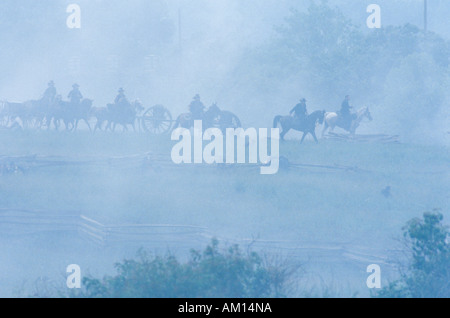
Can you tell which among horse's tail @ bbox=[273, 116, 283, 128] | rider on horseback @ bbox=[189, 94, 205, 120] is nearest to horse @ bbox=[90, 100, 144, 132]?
rider on horseback @ bbox=[189, 94, 205, 120]

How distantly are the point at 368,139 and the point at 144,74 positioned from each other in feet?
7.50

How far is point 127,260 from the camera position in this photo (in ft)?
18.0

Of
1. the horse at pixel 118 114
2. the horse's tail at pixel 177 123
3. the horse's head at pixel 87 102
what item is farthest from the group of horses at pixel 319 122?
the horse's head at pixel 87 102

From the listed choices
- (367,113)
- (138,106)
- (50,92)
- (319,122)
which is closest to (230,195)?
(319,122)

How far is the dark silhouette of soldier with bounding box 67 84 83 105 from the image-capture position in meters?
6.34

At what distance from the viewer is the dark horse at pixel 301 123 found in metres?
6.30

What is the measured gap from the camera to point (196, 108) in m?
6.35

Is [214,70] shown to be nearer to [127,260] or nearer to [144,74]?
[144,74]

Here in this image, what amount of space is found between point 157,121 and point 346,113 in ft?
6.00

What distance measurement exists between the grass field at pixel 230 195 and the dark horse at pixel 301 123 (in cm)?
15

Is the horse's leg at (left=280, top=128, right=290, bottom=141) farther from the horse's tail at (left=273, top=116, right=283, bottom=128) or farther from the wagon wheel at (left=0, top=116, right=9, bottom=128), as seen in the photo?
the wagon wheel at (left=0, top=116, right=9, bottom=128)

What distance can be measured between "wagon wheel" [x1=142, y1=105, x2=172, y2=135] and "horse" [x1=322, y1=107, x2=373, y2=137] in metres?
1.53

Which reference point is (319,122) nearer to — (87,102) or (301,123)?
(301,123)

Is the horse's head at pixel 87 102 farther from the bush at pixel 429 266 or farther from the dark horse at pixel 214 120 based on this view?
the bush at pixel 429 266
